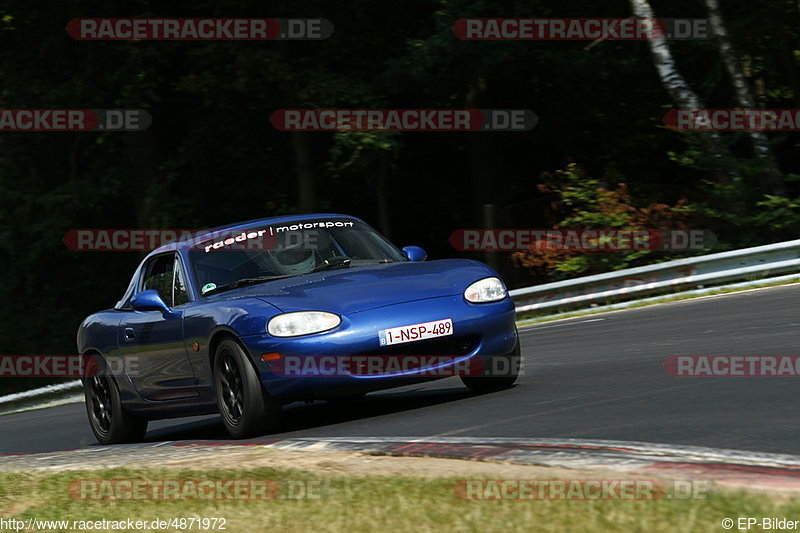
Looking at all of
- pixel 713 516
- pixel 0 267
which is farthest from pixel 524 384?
pixel 0 267

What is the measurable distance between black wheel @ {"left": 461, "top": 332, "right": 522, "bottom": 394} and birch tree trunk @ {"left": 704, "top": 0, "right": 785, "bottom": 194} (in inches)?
470

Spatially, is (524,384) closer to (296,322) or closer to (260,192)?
(296,322)

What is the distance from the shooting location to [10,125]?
87.4 feet

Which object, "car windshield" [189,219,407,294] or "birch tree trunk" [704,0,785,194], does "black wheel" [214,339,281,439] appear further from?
"birch tree trunk" [704,0,785,194]

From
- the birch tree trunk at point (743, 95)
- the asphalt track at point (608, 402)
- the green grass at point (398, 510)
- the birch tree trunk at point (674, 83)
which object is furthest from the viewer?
the birch tree trunk at point (674, 83)

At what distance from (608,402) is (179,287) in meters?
3.30

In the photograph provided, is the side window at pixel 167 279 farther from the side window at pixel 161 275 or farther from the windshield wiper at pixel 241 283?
the windshield wiper at pixel 241 283

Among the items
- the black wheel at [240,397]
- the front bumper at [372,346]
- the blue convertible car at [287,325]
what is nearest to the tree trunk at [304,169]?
the blue convertible car at [287,325]

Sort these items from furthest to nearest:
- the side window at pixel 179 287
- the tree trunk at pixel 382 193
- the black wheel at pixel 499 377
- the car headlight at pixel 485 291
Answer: the tree trunk at pixel 382 193 → the side window at pixel 179 287 → the black wheel at pixel 499 377 → the car headlight at pixel 485 291

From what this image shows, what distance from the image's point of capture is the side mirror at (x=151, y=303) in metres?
9.09

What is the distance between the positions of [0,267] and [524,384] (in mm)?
22000

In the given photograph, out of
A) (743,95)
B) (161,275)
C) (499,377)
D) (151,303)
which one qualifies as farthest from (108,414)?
(743,95)

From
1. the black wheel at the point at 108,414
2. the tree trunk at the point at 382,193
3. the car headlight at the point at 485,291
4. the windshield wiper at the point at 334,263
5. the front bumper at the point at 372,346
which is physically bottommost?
the black wheel at the point at 108,414

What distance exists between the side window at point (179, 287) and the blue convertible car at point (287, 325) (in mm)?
16
